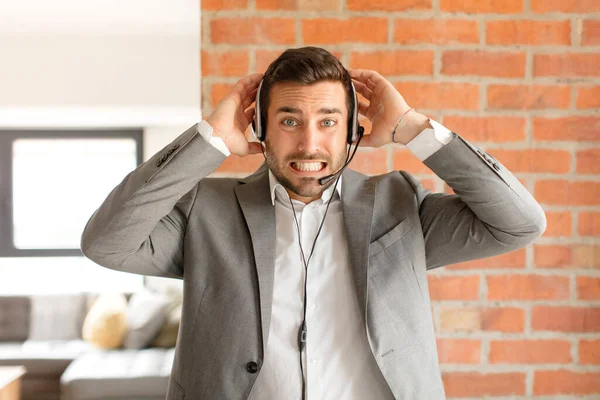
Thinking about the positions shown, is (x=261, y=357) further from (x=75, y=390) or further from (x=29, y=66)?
(x=29, y=66)

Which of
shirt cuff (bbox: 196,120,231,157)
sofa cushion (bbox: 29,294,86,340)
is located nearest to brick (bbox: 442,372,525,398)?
shirt cuff (bbox: 196,120,231,157)

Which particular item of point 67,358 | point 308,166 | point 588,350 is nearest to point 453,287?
point 588,350

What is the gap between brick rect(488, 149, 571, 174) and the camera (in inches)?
66.8

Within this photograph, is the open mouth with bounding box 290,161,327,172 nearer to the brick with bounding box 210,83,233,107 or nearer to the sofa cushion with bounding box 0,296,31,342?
the brick with bounding box 210,83,233,107

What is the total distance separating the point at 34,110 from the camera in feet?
16.0

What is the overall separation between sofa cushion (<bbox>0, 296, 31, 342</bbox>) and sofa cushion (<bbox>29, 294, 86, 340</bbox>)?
64 mm

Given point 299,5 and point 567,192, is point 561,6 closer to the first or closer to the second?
point 567,192

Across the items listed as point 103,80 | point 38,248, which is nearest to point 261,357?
point 103,80

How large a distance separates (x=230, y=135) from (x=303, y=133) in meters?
0.17

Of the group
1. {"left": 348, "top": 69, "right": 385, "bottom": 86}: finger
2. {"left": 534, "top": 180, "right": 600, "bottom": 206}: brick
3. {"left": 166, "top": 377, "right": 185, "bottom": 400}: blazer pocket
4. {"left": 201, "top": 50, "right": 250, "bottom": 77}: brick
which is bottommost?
{"left": 166, "top": 377, "right": 185, "bottom": 400}: blazer pocket

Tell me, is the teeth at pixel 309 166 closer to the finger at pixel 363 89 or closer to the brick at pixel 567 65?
the finger at pixel 363 89

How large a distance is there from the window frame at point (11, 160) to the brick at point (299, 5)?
13.8 feet

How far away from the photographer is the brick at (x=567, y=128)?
170 cm

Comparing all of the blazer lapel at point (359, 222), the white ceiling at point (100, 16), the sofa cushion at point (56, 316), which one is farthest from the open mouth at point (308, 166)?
the sofa cushion at point (56, 316)
